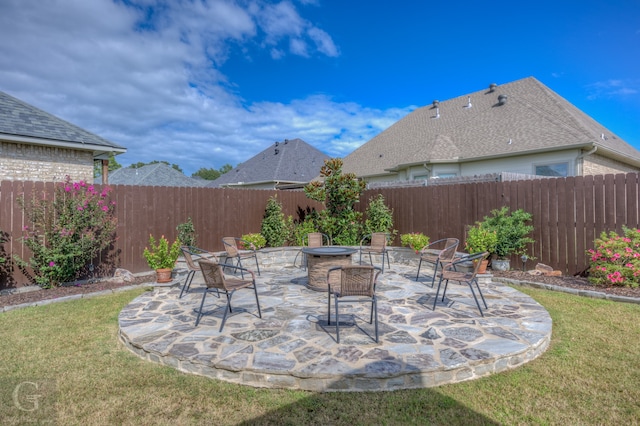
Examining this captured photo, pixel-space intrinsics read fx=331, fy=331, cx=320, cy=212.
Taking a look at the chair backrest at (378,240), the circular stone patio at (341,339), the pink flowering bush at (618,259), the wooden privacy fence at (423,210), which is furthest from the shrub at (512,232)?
the chair backrest at (378,240)

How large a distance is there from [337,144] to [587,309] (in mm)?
26181

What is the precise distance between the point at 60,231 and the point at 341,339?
5.54 metres

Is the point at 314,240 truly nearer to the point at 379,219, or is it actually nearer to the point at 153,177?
the point at 379,219

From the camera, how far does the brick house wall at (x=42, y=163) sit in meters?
9.02

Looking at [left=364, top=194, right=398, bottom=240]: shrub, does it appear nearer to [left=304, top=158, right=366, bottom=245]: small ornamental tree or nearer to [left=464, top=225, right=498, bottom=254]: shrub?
[left=304, top=158, right=366, bottom=245]: small ornamental tree

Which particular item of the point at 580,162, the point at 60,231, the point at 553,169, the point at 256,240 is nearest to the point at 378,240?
the point at 256,240

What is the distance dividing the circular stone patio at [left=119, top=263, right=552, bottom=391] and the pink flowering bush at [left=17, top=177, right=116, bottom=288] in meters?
2.08

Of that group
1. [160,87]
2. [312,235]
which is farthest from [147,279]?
[160,87]

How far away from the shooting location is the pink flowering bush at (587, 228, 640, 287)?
5.37 m

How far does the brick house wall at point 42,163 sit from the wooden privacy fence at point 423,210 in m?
3.76

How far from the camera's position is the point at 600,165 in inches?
441

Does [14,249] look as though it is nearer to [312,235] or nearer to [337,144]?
[312,235]

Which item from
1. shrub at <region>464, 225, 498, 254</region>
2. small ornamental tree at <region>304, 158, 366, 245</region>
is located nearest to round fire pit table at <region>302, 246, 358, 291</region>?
shrub at <region>464, 225, 498, 254</region>

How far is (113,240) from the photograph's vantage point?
7.02 meters
